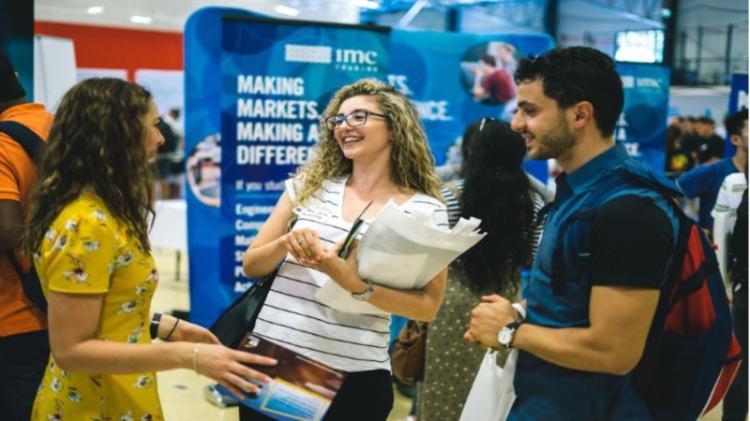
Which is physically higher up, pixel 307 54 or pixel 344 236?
pixel 307 54

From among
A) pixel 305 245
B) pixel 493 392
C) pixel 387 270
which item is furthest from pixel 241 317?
pixel 493 392

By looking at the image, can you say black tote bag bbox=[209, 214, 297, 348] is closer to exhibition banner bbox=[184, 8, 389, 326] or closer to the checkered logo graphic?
exhibition banner bbox=[184, 8, 389, 326]

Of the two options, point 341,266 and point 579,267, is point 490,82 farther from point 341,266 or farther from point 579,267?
point 579,267

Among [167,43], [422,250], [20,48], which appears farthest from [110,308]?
[167,43]

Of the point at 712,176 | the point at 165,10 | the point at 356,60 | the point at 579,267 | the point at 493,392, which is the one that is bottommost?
the point at 493,392

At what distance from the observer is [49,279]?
1.51 meters

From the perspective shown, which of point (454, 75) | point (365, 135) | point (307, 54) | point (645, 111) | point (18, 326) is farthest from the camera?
point (645, 111)

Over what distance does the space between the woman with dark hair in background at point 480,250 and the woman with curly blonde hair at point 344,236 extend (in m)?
0.81

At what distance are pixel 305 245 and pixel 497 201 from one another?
1.40 metres

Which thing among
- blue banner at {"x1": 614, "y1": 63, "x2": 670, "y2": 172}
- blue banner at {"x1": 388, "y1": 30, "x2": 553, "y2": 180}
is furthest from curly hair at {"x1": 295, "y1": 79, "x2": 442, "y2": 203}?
blue banner at {"x1": 614, "y1": 63, "x2": 670, "y2": 172}

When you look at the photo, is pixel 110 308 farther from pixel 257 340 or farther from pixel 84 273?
pixel 257 340

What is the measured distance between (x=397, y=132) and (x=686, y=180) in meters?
2.88

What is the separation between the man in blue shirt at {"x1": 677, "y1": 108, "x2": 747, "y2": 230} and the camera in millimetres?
4426

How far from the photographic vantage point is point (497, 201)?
318 cm
